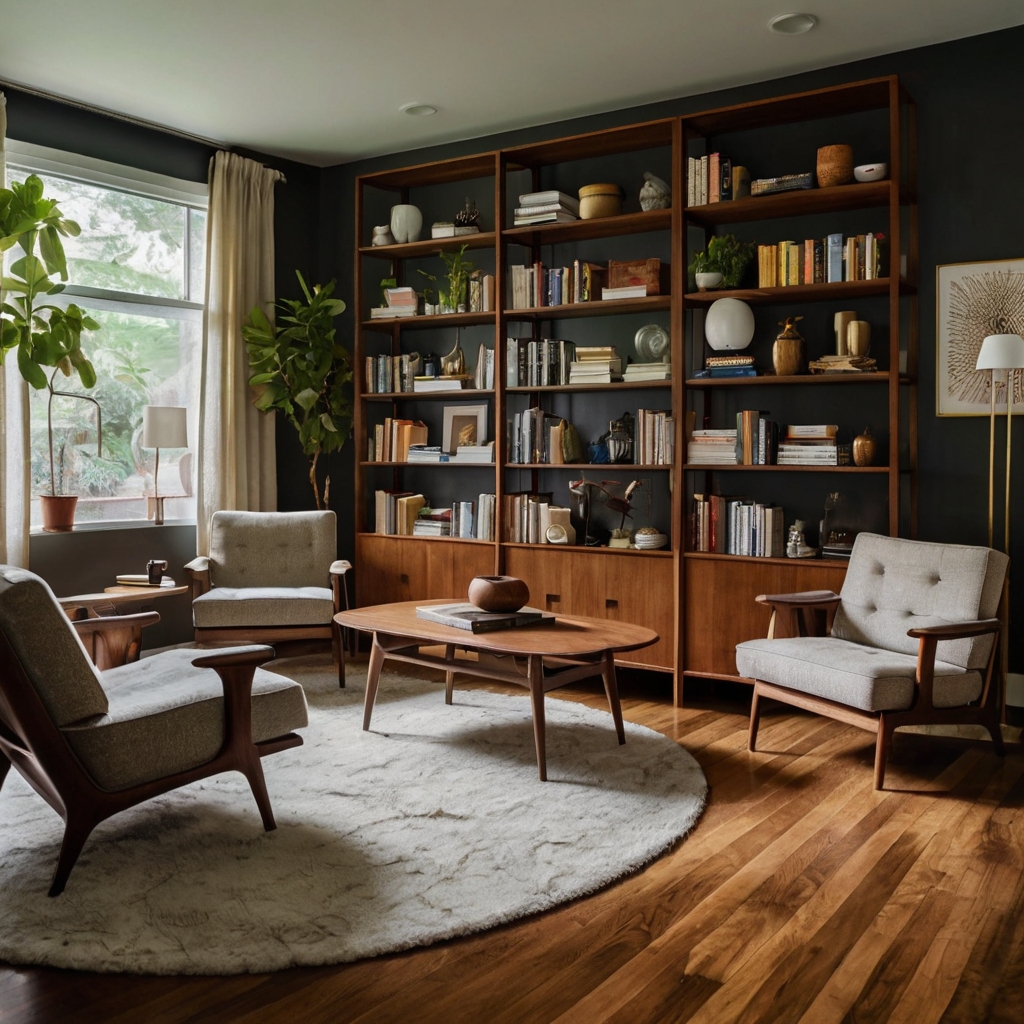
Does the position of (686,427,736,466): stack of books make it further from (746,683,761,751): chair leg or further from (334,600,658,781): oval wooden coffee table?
(746,683,761,751): chair leg

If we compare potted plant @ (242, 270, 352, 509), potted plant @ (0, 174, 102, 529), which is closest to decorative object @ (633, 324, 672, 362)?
potted plant @ (242, 270, 352, 509)

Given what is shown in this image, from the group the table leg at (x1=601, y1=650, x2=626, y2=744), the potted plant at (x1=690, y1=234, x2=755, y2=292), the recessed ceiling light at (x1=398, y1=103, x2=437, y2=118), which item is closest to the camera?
the table leg at (x1=601, y1=650, x2=626, y2=744)

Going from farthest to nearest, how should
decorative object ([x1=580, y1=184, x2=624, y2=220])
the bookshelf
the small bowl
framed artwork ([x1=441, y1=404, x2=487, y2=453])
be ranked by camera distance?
framed artwork ([x1=441, y1=404, x2=487, y2=453])
decorative object ([x1=580, y1=184, x2=624, y2=220])
the bookshelf
the small bowl

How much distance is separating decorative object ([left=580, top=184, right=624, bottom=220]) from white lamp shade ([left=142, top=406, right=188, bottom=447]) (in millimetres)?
2383

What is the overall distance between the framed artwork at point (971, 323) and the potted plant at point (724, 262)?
33.8 inches

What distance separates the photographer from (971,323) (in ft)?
14.5

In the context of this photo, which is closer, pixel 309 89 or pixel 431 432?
pixel 309 89

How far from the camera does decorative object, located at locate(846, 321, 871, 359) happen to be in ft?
14.8

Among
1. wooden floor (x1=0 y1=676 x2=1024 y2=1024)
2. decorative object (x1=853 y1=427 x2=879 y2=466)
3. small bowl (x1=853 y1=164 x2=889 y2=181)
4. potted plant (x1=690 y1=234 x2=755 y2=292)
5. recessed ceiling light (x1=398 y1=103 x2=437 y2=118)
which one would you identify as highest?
recessed ceiling light (x1=398 y1=103 x2=437 y2=118)

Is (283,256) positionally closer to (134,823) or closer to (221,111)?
(221,111)

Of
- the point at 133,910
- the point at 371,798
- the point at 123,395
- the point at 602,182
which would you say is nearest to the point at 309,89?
the point at 602,182

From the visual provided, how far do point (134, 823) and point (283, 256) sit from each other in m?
4.15

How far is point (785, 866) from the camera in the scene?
2879 mm

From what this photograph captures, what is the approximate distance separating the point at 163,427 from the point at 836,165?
3.52 meters
